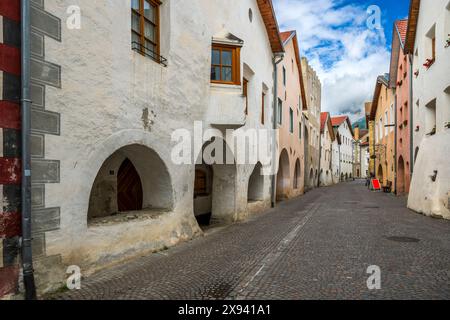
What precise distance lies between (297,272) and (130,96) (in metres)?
4.19

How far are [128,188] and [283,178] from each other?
13.5m

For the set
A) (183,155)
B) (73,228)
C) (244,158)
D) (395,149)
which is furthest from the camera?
(395,149)

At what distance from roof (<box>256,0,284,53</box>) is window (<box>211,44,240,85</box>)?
17.4ft

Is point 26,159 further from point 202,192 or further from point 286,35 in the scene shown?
point 286,35

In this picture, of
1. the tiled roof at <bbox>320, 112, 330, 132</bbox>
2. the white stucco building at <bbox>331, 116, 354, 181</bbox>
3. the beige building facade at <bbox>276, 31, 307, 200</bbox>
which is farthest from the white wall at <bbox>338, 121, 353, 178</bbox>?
the beige building facade at <bbox>276, 31, 307, 200</bbox>

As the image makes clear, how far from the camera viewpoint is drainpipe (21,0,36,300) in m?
4.35

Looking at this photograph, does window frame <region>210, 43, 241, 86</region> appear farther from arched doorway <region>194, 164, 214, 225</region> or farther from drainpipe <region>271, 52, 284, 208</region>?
drainpipe <region>271, 52, 284, 208</region>

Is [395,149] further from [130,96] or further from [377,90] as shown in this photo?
[130,96]

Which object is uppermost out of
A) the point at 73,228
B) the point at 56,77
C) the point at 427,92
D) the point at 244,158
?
the point at 427,92

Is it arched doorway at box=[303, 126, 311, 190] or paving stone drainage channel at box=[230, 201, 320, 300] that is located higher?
arched doorway at box=[303, 126, 311, 190]

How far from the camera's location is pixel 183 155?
8.15m

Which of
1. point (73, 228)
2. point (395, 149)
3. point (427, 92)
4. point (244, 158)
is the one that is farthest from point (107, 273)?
point (395, 149)

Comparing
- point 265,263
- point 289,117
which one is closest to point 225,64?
point 265,263

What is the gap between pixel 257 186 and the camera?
15.2 meters
